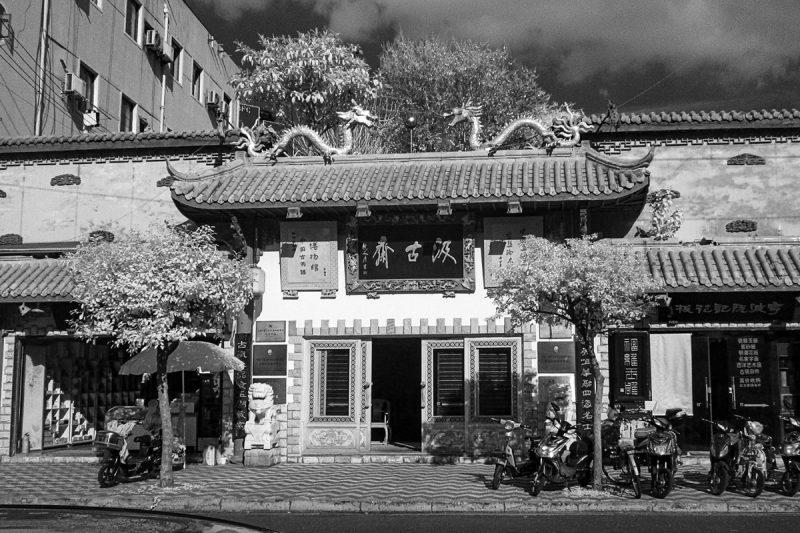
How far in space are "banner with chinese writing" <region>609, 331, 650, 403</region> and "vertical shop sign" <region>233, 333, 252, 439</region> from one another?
720 centimetres

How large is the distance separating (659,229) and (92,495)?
11.9 meters

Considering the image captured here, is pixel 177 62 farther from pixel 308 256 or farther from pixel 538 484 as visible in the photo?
pixel 538 484

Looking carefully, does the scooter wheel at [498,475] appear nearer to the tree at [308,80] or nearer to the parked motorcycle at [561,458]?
the parked motorcycle at [561,458]

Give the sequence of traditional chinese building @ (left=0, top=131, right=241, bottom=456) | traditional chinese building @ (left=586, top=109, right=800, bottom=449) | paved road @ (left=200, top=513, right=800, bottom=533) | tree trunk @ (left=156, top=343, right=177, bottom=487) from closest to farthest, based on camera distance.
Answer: paved road @ (left=200, top=513, right=800, bottom=533)
tree trunk @ (left=156, top=343, right=177, bottom=487)
traditional chinese building @ (left=586, top=109, right=800, bottom=449)
traditional chinese building @ (left=0, top=131, right=241, bottom=456)

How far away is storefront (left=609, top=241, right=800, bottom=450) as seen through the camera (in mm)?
15602

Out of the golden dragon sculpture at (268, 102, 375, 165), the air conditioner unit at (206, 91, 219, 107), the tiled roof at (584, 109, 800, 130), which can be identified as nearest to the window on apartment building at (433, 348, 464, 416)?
the golden dragon sculpture at (268, 102, 375, 165)

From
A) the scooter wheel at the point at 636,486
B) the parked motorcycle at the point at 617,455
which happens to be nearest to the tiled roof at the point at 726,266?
the parked motorcycle at the point at 617,455

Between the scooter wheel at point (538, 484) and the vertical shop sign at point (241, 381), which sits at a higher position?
the vertical shop sign at point (241, 381)

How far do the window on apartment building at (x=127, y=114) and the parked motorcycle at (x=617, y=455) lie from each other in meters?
20.2

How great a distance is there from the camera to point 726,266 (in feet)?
50.8

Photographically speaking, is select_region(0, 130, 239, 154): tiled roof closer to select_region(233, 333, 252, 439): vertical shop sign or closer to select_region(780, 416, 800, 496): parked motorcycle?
select_region(233, 333, 252, 439): vertical shop sign

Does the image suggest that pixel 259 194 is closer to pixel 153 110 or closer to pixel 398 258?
pixel 398 258

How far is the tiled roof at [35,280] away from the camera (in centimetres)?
1628

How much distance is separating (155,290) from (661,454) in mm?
7941
